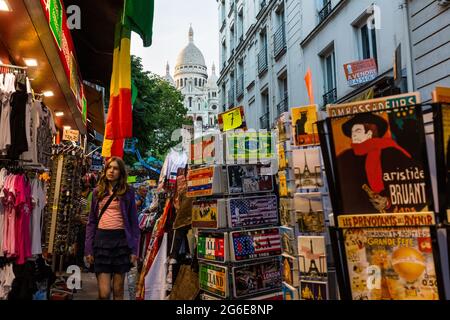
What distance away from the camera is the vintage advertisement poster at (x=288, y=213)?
3.88 m

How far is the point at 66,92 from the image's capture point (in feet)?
25.6

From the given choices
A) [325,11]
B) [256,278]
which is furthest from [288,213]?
[325,11]

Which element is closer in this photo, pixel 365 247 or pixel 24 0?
pixel 365 247

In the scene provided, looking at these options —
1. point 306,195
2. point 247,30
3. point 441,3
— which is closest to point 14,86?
point 306,195

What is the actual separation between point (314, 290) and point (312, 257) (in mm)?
278

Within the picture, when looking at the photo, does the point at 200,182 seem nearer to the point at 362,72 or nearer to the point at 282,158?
the point at 282,158

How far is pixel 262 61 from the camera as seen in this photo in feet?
65.3

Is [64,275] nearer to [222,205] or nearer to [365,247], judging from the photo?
[222,205]

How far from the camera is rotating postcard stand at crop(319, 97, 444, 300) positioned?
7.63ft

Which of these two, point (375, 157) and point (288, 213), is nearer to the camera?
point (375, 157)

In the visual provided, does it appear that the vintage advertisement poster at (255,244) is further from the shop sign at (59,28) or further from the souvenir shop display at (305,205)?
the shop sign at (59,28)

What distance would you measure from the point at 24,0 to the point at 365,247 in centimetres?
458

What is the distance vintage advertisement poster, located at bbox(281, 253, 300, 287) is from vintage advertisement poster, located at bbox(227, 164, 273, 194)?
1.06 metres

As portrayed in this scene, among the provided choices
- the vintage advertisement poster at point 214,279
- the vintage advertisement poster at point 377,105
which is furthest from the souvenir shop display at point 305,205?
the vintage advertisement poster at point 377,105
